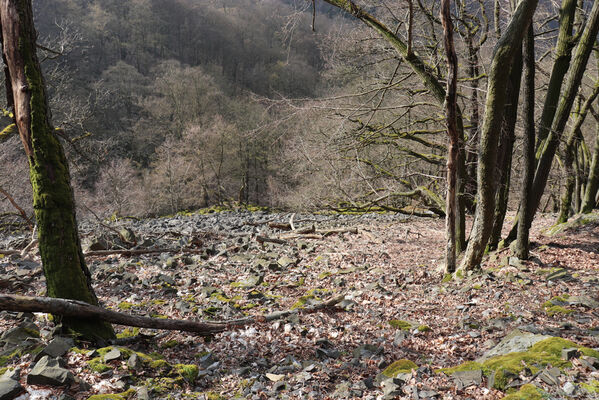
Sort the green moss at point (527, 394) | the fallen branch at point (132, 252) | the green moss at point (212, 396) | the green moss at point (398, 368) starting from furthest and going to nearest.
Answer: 1. the fallen branch at point (132, 252)
2. the green moss at point (398, 368)
3. the green moss at point (212, 396)
4. the green moss at point (527, 394)

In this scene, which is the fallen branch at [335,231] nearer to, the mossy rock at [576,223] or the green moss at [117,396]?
the mossy rock at [576,223]

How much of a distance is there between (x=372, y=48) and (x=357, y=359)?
6.75 m

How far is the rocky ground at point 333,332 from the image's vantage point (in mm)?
2619

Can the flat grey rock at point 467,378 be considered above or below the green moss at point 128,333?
above

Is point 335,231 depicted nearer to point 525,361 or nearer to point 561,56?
point 561,56

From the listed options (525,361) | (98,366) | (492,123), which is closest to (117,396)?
(98,366)

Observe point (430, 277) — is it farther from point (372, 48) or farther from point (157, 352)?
point (372, 48)

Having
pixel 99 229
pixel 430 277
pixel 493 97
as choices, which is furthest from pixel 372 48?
pixel 99 229

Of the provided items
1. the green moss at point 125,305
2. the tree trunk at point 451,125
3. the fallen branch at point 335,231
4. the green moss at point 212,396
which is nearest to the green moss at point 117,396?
the green moss at point 212,396

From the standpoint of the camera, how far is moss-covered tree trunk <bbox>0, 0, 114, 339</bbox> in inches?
121

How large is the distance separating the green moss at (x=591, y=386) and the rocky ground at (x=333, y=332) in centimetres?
1

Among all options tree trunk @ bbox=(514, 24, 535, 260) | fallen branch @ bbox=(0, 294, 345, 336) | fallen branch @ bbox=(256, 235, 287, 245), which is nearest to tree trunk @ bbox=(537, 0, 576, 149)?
tree trunk @ bbox=(514, 24, 535, 260)

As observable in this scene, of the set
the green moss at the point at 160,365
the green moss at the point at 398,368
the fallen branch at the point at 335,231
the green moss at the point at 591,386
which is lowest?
the green moss at the point at 160,365

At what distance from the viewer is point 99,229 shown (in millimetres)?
9172
